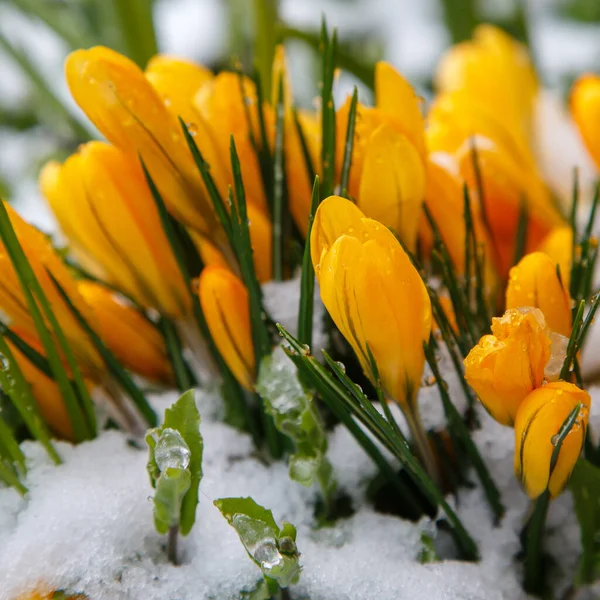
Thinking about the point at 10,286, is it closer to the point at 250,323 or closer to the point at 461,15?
the point at 250,323

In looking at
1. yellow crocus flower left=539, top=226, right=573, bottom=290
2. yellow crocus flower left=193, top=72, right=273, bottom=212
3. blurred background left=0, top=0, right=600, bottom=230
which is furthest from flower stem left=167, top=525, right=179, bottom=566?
blurred background left=0, top=0, right=600, bottom=230

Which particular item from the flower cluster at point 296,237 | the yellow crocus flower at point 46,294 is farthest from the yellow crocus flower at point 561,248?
the yellow crocus flower at point 46,294

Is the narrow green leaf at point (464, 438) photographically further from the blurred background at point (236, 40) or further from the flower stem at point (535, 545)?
the blurred background at point (236, 40)

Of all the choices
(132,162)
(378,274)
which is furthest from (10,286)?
(378,274)

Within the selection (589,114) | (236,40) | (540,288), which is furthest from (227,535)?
(236,40)

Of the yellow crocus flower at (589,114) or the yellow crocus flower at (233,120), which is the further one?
the yellow crocus flower at (589,114)

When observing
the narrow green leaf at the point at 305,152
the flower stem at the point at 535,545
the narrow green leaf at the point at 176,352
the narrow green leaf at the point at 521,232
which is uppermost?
the narrow green leaf at the point at 305,152
